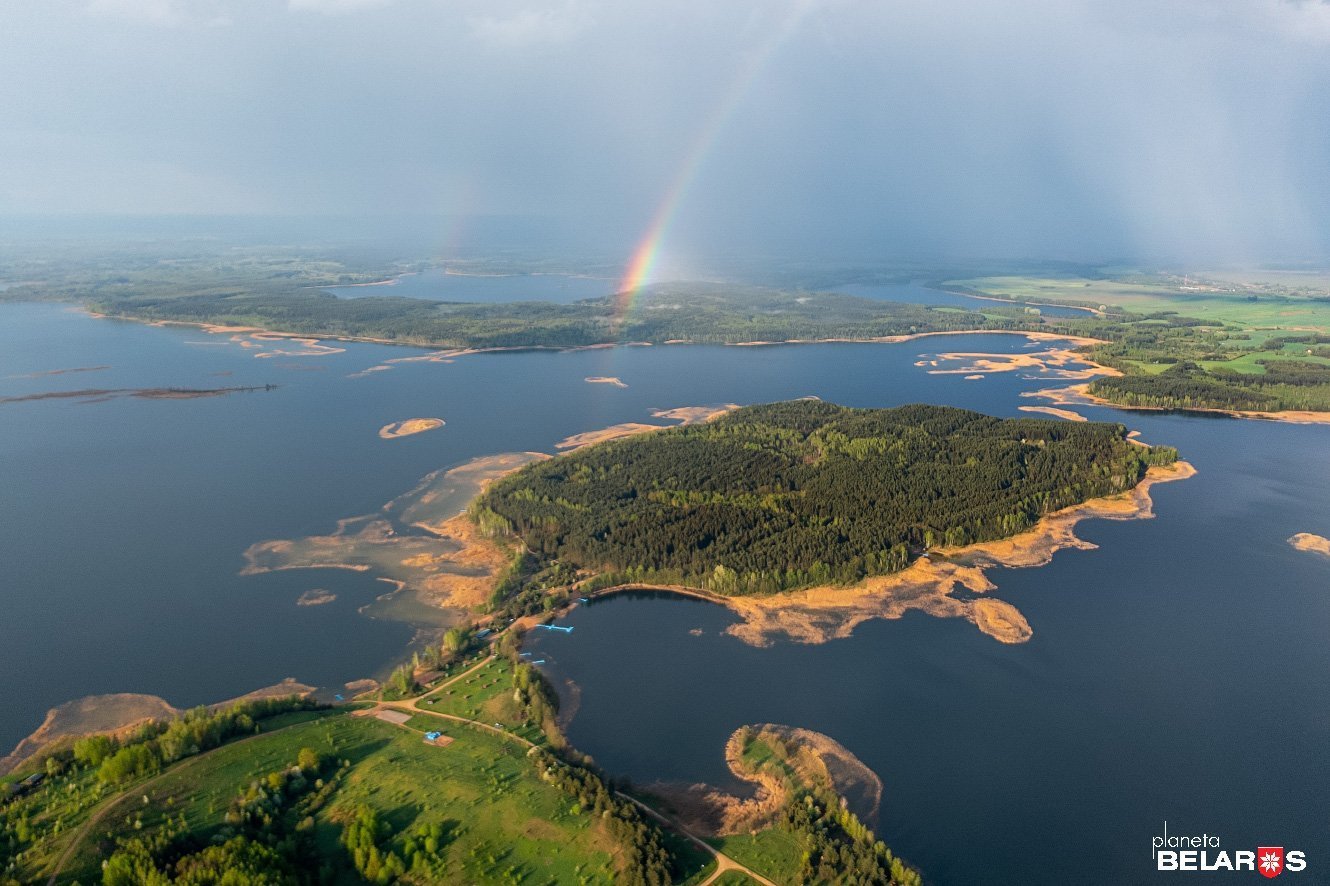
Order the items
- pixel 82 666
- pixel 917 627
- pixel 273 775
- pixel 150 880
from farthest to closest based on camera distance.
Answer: pixel 917 627 → pixel 82 666 → pixel 273 775 → pixel 150 880

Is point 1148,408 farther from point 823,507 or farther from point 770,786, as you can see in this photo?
point 770,786

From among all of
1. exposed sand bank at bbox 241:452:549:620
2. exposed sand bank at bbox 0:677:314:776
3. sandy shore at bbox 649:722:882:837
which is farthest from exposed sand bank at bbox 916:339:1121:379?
exposed sand bank at bbox 0:677:314:776

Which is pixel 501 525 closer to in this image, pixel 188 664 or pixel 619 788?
pixel 188 664

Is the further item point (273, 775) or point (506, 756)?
point (506, 756)

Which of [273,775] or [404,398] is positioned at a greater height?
[404,398]

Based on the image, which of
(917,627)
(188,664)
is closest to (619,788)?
(917,627)

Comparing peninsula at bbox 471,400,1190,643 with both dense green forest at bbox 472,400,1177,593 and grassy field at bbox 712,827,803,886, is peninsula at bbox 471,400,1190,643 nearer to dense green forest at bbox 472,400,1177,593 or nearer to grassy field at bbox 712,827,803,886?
dense green forest at bbox 472,400,1177,593

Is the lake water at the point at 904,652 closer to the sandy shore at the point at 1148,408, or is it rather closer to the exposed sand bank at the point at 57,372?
the sandy shore at the point at 1148,408
